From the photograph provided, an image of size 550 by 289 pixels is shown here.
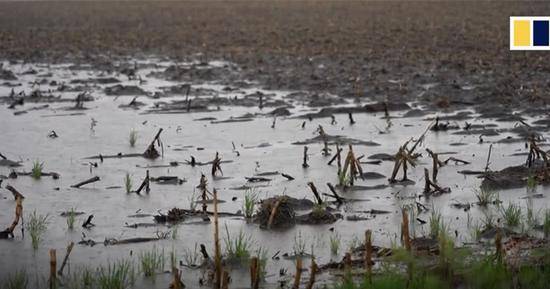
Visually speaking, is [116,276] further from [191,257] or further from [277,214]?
[277,214]

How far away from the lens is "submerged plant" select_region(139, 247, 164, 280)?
695 cm

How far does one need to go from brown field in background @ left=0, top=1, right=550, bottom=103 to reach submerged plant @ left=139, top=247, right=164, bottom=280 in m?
9.57

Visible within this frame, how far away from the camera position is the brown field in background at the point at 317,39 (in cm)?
2002

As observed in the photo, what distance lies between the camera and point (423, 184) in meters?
10.0

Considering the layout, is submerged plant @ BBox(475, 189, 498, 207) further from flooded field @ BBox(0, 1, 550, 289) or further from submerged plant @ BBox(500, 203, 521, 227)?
submerged plant @ BBox(500, 203, 521, 227)

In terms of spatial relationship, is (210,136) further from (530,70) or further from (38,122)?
(530,70)

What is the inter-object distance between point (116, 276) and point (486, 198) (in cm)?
394

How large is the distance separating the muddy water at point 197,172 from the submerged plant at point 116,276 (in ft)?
0.70

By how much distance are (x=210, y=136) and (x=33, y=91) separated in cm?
624

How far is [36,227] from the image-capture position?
26.9 feet

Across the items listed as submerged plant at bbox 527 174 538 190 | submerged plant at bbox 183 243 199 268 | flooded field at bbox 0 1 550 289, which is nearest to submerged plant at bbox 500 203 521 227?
flooded field at bbox 0 1 550 289

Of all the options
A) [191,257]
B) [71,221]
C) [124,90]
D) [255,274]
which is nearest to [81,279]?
[191,257]

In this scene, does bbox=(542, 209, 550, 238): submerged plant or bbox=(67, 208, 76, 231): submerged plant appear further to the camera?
bbox=(67, 208, 76, 231): submerged plant

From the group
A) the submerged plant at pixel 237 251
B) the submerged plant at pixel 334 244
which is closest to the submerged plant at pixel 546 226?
the submerged plant at pixel 334 244
